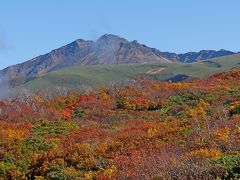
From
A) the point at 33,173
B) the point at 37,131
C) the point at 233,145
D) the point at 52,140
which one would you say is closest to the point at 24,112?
the point at 37,131

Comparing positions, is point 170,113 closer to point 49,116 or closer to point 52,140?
point 49,116

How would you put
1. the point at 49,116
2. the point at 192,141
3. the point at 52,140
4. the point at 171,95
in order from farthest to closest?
the point at 171,95 → the point at 49,116 → the point at 52,140 → the point at 192,141

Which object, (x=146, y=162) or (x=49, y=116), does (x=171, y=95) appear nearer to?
(x=49, y=116)

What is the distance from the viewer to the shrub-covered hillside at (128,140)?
12367mm

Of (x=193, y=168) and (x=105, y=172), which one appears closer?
(x=193, y=168)

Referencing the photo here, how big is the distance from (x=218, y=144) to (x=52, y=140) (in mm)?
8660

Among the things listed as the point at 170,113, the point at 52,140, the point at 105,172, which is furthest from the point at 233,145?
the point at 170,113

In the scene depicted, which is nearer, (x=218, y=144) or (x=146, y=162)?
(x=146, y=162)

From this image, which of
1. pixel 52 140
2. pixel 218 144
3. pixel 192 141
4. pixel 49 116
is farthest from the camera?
pixel 49 116

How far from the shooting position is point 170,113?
29.4 meters

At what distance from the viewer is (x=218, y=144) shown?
14.5 metres

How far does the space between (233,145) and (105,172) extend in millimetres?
3576

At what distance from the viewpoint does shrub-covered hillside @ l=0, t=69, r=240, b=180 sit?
1237 centimetres

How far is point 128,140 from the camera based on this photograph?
18781mm
